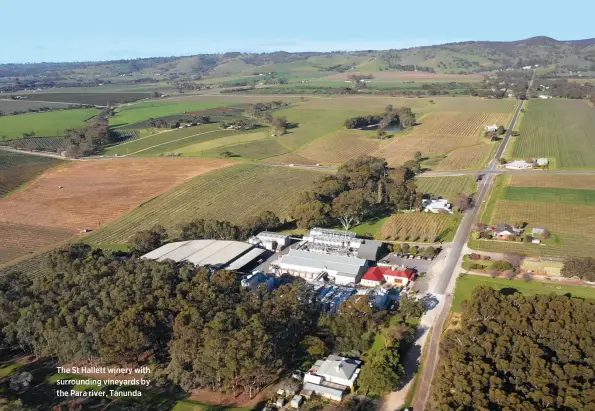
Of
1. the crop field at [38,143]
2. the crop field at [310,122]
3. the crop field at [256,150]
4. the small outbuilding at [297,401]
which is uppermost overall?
the crop field at [310,122]

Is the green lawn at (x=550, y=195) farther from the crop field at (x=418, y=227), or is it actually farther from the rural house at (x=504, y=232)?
the rural house at (x=504, y=232)

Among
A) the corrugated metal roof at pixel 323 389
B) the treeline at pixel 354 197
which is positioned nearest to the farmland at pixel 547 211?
the treeline at pixel 354 197

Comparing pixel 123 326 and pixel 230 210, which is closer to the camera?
pixel 123 326

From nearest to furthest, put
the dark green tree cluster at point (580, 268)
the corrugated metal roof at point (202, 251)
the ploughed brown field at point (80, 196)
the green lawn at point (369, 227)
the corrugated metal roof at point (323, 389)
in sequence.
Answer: the corrugated metal roof at point (323, 389) < the dark green tree cluster at point (580, 268) < the corrugated metal roof at point (202, 251) < the green lawn at point (369, 227) < the ploughed brown field at point (80, 196)

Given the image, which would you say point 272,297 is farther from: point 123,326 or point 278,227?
point 278,227

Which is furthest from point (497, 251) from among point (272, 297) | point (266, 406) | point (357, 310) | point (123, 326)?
point (123, 326)

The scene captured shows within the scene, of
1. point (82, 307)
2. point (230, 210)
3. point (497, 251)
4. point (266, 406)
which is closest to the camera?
point (266, 406)
